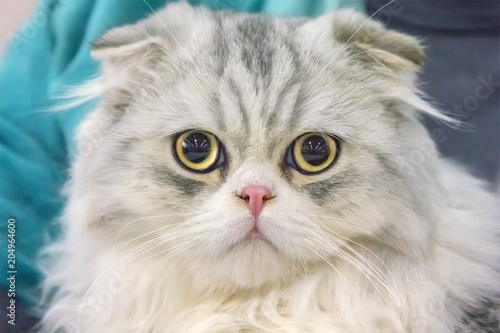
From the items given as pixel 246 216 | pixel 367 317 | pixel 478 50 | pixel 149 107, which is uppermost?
pixel 478 50

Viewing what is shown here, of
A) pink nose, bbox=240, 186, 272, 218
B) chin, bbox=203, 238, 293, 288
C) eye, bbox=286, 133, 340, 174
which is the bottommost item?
chin, bbox=203, 238, 293, 288

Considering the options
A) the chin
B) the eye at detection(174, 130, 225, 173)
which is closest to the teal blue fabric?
the eye at detection(174, 130, 225, 173)

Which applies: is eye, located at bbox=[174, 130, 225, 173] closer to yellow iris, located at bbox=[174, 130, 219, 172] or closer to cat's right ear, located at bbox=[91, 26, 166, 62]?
yellow iris, located at bbox=[174, 130, 219, 172]

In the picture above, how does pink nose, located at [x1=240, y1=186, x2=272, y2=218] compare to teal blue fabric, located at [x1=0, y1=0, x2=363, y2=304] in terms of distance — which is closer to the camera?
pink nose, located at [x1=240, y1=186, x2=272, y2=218]

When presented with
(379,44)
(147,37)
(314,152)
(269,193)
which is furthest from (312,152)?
(147,37)

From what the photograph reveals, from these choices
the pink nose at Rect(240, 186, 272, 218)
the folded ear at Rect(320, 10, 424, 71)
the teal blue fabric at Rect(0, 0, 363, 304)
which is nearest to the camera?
the pink nose at Rect(240, 186, 272, 218)

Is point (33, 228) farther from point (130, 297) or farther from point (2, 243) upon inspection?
point (130, 297)

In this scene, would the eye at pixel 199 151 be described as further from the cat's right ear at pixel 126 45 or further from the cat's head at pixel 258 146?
the cat's right ear at pixel 126 45

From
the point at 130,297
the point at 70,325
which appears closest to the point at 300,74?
the point at 130,297

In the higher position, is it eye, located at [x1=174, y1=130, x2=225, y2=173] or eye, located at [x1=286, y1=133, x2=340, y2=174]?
eye, located at [x1=286, y1=133, x2=340, y2=174]
